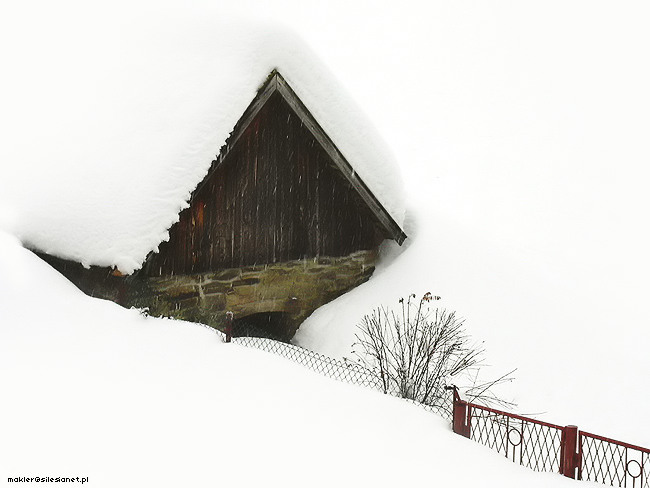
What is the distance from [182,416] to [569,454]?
2920 millimetres

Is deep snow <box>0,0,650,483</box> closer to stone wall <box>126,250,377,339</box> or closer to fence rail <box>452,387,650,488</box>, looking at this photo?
stone wall <box>126,250,377,339</box>

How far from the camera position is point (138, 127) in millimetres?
7594

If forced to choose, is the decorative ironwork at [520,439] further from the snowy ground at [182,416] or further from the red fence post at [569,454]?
the snowy ground at [182,416]

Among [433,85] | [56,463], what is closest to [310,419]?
[56,463]

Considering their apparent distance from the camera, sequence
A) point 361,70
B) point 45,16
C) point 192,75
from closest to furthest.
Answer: point 192,75
point 45,16
point 361,70

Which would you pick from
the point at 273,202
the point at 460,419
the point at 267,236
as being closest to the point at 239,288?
the point at 267,236

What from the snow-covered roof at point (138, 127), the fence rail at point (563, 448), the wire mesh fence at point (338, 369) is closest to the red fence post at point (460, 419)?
the fence rail at point (563, 448)

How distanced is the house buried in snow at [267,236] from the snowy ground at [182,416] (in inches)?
51.6

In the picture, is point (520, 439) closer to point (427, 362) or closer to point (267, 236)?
point (427, 362)

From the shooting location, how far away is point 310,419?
510 cm

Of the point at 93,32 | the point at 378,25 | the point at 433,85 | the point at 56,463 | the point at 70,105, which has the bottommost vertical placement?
the point at 56,463

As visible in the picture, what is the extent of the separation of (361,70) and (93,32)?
107 feet

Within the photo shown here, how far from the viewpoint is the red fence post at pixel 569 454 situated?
Answer: 4.76 meters

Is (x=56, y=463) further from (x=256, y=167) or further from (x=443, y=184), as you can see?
(x=443, y=184)
